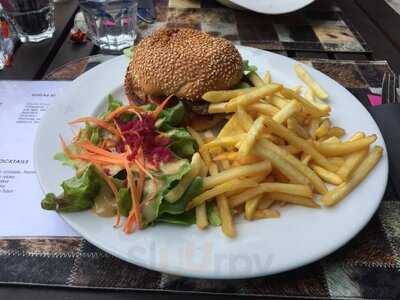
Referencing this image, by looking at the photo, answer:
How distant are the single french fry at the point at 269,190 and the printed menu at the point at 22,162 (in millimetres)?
449

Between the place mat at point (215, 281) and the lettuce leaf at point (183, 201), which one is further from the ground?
the lettuce leaf at point (183, 201)

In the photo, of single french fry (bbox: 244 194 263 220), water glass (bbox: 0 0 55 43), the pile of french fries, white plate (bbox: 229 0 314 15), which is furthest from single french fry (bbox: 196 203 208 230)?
white plate (bbox: 229 0 314 15)

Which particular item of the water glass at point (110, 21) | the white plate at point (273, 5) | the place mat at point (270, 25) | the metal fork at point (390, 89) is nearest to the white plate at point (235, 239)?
the metal fork at point (390, 89)

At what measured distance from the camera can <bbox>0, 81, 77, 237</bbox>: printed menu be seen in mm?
1098

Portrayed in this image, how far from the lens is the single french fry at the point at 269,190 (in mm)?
1066

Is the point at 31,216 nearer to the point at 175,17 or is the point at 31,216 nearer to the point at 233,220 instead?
the point at 233,220

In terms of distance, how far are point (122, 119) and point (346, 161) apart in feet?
2.24

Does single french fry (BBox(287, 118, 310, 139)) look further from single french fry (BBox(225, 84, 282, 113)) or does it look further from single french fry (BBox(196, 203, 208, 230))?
single french fry (BBox(196, 203, 208, 230))

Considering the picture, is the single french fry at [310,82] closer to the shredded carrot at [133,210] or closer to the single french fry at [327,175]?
the single french fry at [327,175]

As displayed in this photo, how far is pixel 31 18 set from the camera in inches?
76.7

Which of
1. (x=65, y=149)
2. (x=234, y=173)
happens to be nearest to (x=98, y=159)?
(x=65, y=149)

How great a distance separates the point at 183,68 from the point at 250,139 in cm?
49

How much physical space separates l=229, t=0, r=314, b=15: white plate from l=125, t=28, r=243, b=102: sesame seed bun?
32.0 inches

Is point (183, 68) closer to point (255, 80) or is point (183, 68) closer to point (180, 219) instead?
point (255, 80)
